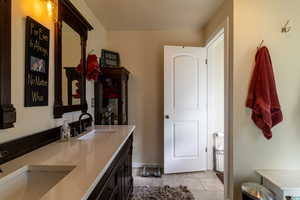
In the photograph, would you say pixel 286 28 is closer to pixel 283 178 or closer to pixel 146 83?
pixel 283 178

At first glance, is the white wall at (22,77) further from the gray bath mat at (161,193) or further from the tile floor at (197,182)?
the tile floor at (197,182)

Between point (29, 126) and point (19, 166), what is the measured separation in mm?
415

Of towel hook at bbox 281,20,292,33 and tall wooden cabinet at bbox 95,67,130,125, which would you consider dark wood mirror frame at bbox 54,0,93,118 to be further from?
towel hook at bbox 281,20,292,33

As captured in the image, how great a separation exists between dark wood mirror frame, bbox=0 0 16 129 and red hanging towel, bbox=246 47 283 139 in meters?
2.16

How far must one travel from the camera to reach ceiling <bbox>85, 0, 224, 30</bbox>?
2652 mm

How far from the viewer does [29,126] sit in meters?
1.45

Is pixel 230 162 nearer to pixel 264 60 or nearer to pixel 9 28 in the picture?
pixel 264 60

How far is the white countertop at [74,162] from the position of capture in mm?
818

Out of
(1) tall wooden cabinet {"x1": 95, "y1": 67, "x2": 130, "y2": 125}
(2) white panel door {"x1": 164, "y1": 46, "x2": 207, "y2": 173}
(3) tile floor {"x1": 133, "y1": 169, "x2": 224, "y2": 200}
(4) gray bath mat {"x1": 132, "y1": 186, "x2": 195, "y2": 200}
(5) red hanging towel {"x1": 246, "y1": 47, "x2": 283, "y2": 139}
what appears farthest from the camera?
(2) white panel door {"x1": 164, "y1": 46, "x2": 207, "y2": 173}

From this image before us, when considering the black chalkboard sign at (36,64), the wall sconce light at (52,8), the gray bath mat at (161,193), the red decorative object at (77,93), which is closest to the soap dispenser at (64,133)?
the black chalkboard sign at (36,64)

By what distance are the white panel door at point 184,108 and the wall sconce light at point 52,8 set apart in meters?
1.92

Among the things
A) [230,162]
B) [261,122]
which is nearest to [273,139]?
[261,122]

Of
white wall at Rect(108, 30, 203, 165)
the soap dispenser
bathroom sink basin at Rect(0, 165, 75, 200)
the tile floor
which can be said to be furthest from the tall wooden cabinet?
bathroom sink basin at Rect(0, 165, 75, 200)

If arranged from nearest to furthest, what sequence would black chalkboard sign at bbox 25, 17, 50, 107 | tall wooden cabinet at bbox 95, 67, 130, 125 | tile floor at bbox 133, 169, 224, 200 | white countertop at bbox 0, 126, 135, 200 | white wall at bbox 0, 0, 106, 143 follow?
white countertop at bbox 0, 126, 135, 200 → white wall at bbox 0, 0, 106, 143 → black chalkboard sign at bbox 25, 17, 50, 107 → tile floor at bbox 133, 169, 224, 200 → tall wooden cabinet at bbox 95, 67, 130, 125
